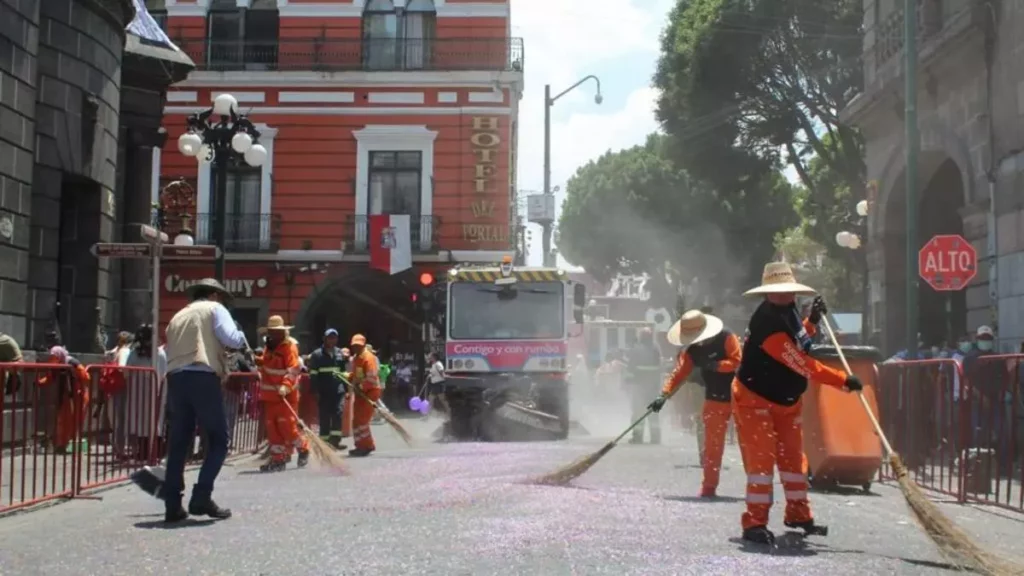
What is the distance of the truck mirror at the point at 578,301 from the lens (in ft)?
62.7

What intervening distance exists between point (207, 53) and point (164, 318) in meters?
7.09

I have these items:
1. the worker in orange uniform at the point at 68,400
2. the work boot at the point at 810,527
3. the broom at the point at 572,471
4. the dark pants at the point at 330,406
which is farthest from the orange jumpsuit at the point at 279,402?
the work boot at the point at 810,527

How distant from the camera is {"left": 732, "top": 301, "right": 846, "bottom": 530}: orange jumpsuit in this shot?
782 cm

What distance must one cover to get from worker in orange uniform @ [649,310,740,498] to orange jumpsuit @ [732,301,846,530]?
196cm

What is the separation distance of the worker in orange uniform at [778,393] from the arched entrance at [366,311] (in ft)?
80.9

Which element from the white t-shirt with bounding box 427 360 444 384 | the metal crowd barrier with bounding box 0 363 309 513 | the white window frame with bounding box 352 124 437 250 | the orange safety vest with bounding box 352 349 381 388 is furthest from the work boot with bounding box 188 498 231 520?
the white window frame with bounding box 352 124 437 250

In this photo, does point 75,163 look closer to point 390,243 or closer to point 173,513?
point 173,513

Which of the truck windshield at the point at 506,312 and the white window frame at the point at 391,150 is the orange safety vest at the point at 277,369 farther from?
the white window frame at the point at 391,150

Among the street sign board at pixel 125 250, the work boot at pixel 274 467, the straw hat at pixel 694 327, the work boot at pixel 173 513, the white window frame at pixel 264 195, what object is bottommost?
the work boot at pixel 274 467

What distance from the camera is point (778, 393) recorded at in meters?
7.92

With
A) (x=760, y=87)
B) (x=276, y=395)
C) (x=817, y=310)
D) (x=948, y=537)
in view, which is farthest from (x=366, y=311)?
(x=948, y=537)

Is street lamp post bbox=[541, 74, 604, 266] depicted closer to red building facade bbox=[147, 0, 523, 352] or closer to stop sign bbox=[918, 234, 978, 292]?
red building facade bbox=[147, 0, 523, 352]

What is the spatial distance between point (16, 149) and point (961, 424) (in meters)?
10.6

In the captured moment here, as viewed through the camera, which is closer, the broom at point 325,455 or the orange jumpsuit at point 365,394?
the broom at point 325,455
